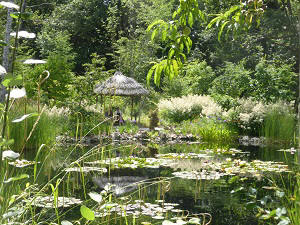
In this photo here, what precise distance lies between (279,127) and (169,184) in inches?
332

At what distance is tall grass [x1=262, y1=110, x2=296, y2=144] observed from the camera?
1021 cm

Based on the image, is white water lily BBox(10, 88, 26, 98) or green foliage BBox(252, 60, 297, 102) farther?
green foliage BBox(252, 60, 297, 102)

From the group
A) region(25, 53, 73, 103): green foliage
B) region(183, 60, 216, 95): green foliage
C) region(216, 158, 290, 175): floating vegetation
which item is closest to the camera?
region(216, 158, 290, 175): floating vegetation

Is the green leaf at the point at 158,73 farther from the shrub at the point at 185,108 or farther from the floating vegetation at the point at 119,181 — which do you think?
the shrub at the point at 185,108

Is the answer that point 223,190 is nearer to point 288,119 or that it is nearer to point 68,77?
point 288,119

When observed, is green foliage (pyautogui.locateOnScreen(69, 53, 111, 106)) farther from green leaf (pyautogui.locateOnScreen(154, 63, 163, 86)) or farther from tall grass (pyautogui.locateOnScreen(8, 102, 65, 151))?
green leaf (pyautogui.locateOnScreen(154, 63, 163, 86))

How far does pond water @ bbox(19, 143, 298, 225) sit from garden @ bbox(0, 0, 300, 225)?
0.02 m

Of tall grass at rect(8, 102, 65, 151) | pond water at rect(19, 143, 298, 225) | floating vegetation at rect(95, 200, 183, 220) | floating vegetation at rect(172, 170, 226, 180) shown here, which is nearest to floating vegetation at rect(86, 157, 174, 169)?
pond water at rect(19, 143, 298, 225)

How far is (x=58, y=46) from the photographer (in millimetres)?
17688

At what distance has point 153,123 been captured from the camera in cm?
1359

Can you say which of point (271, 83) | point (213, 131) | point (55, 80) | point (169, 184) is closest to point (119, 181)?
point (169, 184)

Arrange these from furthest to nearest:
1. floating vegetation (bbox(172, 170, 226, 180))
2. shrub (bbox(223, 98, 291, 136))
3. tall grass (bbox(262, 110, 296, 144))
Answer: shrub (bbox(223, 98, 291, 136)) → tall grass (bbox(262, 110, 296, 144)) → floating vegetation (bbox(172, 170, 226, 180))

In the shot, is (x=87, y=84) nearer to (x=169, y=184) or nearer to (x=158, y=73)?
(x=169, y=184)

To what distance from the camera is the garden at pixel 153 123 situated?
227 centimetres
